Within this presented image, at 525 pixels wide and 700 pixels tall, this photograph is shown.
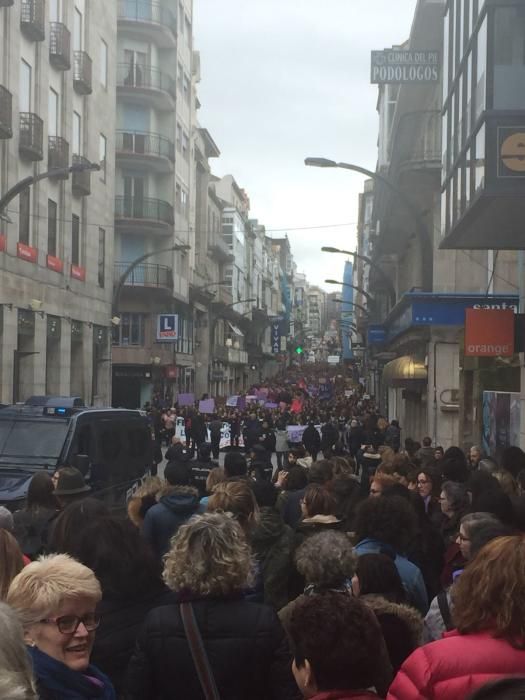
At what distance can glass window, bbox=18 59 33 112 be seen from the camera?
30.7 meters

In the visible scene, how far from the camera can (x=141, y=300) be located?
51.8 m

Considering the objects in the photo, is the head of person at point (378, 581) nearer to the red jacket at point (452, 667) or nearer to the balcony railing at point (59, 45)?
the red jacket at point (452, 667)

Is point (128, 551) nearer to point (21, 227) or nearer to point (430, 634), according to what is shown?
point (430, 634)

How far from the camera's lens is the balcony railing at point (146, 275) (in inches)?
1994

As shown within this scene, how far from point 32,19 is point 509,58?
21.2 m

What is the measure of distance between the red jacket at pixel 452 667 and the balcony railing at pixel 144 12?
50.1 m

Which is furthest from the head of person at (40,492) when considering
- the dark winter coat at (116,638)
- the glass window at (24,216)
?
the glass window at (24,216)

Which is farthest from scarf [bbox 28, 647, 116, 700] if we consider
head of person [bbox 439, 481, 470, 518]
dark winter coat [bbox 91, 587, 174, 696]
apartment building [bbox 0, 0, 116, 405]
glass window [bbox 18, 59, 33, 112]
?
glass window [bbox 18, 59, 33, 112]

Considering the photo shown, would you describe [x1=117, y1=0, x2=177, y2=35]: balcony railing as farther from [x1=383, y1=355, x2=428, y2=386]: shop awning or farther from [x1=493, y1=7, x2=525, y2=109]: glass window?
[x1=493, y1=7, x2=525, y2=109]: glass window

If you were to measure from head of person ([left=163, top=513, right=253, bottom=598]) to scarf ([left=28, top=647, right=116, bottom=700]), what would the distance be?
0.82 meters

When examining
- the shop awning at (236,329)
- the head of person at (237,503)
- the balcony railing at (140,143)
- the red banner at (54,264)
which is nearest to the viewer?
the head of person at (237,503)

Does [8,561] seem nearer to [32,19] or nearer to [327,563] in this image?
[327,563]

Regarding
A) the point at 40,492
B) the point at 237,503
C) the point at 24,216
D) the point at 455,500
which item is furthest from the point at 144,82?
the point at 237,503

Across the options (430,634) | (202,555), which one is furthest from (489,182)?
(202,555)
